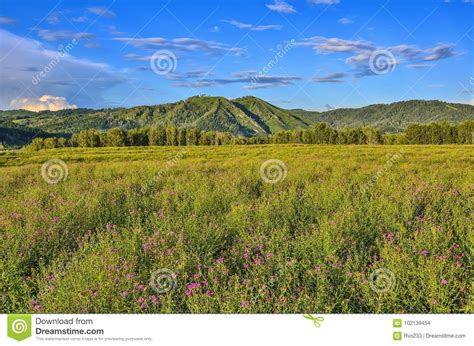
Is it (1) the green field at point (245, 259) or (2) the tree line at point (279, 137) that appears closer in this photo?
(1) the green field at point (245, 259)

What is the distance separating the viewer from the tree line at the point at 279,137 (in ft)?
232

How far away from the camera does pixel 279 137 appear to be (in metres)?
97.1

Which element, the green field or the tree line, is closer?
the green field

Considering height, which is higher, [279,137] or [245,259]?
[279,137]

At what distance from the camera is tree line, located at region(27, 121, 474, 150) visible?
232 feet

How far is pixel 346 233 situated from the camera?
15.2 feet

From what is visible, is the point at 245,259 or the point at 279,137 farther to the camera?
the point at 279,137

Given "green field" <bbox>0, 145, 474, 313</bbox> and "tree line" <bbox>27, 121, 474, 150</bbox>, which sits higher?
"tree line" <bbox>27, 121, 474, 150</bbox>

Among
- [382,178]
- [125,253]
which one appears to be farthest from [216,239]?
[382,178]

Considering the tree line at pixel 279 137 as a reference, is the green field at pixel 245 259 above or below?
below
